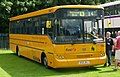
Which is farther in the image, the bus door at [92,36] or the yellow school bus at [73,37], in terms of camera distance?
the bus door at [92,36]

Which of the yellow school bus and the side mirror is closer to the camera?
the yellow school bus

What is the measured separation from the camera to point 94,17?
17.2 meters

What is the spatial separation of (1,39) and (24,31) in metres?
18.4

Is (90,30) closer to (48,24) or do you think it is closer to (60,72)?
(48,24)

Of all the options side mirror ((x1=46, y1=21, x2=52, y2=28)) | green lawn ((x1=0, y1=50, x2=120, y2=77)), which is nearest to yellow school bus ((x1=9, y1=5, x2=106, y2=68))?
side mirror ((x1=46, y1=21, x2=52, y2=28))

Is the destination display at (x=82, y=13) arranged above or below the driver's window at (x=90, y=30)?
above

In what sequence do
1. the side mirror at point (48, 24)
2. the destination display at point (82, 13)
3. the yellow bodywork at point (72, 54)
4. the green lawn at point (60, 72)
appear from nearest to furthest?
the green lawn at point (60, 72) → the yellow bodywork at point (72, 54) → the destination display at point (82, 13) → the side mirror at point (48, 24)

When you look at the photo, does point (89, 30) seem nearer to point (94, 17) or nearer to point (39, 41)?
point (94, 17)

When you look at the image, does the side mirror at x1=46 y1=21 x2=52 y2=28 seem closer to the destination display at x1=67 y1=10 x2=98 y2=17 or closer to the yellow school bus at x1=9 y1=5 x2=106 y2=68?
the yellow school bus at x1=9 y1=5 x2=106 y2=68

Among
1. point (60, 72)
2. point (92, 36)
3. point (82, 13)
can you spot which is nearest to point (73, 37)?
point (92, 36)

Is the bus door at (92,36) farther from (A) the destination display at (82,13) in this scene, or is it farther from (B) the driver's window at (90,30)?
(A) the destination display at (82,13)

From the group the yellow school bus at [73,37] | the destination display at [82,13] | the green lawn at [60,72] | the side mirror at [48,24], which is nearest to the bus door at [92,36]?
the yellow school bus at [73,37]

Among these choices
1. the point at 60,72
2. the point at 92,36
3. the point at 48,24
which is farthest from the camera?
the point at 48,24

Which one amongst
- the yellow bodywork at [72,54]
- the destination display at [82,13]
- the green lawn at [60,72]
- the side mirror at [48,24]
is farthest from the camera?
the side mirror at [48,24]
